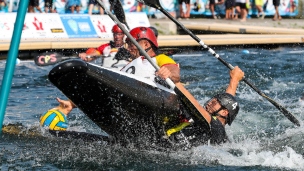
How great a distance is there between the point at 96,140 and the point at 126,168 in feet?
3.23

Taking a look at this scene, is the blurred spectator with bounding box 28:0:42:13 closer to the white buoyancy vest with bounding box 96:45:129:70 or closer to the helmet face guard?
the white buoyancy vest with bounding box 96:45:129:70

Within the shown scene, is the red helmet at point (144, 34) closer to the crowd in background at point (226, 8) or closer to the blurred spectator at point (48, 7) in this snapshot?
the blurred spectator at point (48, 7)

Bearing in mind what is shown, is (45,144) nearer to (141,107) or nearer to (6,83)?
(141,107)

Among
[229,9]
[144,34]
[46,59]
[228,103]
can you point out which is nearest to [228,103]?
[228,103]

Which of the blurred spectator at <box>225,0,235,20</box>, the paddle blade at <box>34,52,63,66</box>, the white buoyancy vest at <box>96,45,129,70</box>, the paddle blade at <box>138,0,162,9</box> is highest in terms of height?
the paddle blade at <box>138,0,162,9</box>

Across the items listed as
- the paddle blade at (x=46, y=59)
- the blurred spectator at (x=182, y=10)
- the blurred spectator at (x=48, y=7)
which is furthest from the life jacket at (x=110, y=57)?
the blurred spectator at (x=182, y=10)

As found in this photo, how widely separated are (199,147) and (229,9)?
1729 centimetres

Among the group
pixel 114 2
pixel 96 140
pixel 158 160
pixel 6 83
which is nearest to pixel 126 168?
pixel 158 160

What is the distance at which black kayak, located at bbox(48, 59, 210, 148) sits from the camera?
7.24 m

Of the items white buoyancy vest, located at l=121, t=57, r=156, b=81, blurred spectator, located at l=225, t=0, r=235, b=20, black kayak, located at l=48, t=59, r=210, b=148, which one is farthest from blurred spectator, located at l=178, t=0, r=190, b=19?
black kayak, located at l=48, t=59, r=210, b=148

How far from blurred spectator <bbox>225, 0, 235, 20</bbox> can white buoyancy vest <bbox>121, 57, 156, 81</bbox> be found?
16.7 metres

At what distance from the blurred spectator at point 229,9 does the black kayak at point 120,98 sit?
55.4ft

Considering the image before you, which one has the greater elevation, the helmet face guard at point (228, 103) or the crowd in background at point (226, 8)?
the helmet face guard at point (228, 103)

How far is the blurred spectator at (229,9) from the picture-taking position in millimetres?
24413
